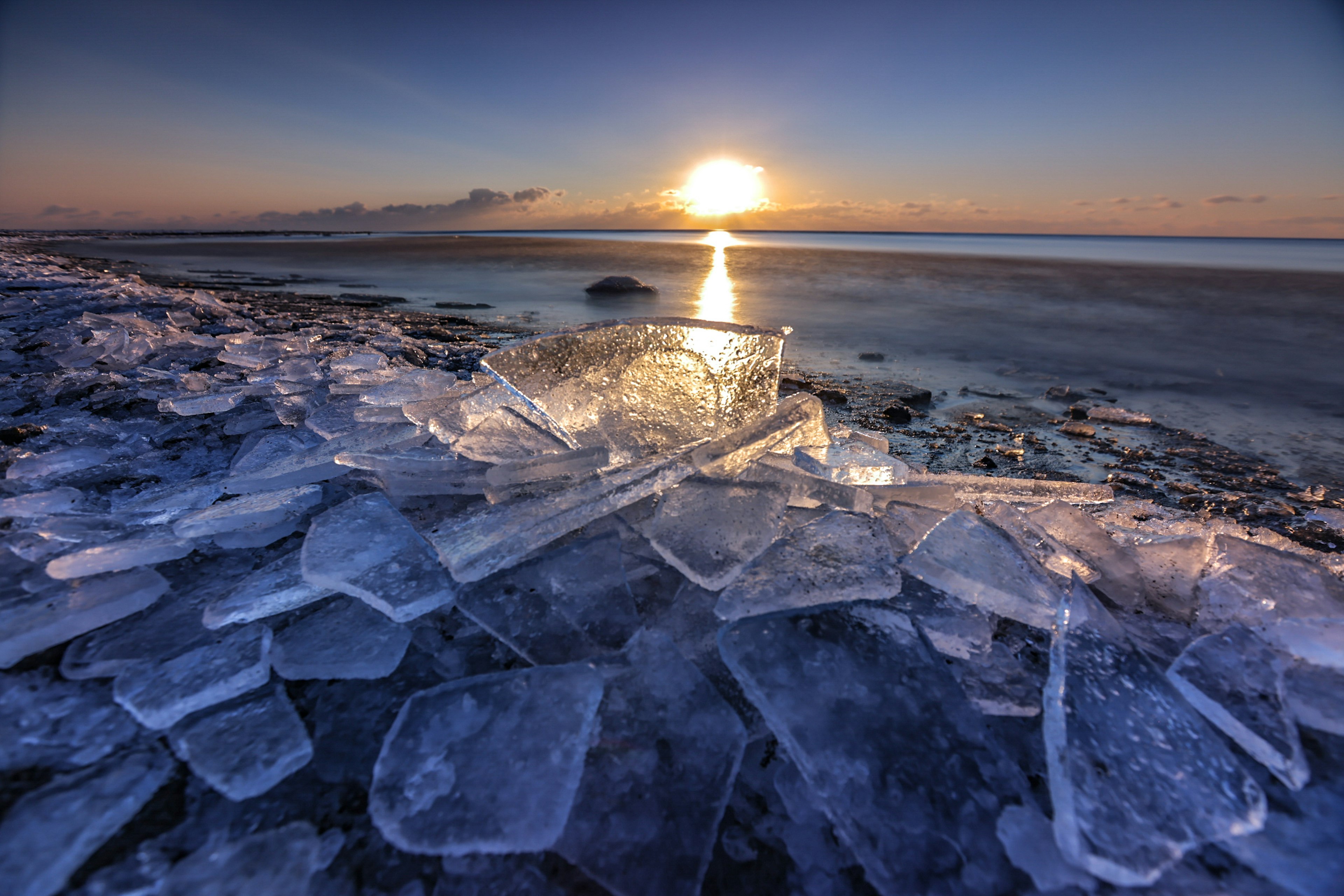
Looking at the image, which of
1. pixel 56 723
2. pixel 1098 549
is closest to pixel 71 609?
pixel 56 723

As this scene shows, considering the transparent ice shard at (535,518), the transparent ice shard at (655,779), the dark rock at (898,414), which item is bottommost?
the dark rock at (898,414)

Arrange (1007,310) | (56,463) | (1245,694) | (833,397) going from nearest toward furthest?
(1245,694), (56,463), (833,397), (1007,310)

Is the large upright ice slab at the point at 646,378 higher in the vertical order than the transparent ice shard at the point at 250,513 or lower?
higher

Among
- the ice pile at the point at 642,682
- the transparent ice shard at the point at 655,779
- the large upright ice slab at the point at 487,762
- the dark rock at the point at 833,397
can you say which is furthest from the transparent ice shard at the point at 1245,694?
the dark rock at the point at 833,397

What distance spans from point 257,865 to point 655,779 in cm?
47

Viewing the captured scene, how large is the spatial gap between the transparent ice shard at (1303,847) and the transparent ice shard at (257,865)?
1.13 m

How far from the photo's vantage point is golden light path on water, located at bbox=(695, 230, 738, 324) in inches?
299

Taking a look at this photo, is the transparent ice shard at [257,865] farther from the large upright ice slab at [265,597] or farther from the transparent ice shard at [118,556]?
the transparent ice shard at [118,556]

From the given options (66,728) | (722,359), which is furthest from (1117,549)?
(66,728)

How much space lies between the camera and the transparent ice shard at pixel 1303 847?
2.03 feet

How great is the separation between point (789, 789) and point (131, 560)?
1.30m

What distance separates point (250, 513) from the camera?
1.18 m

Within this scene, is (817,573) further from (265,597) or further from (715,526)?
(265,597)

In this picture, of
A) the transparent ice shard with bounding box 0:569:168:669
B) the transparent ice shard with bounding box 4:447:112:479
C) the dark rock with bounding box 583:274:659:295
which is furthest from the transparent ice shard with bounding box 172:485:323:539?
the dark rock with bounding box 583:274:659:295
